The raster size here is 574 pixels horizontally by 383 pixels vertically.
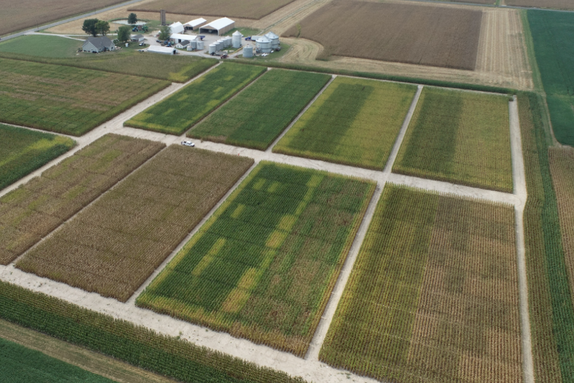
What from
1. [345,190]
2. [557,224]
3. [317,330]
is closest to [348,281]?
[317,330]

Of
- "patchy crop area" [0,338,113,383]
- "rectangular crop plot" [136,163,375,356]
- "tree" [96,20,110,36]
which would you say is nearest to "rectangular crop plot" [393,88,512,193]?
"rectangular crop plot" [136,163,375,356]

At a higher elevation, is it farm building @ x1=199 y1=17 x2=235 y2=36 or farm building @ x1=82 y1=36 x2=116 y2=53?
farm building @ x1=199 y1=17 x2=235 y2=36

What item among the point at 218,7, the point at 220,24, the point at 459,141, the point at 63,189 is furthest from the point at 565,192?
the point at 218,7

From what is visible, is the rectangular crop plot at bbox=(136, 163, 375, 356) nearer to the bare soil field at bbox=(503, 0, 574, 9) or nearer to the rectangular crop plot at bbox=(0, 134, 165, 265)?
the rectangular crop plot at bbox=(0, 134, 165, 265)

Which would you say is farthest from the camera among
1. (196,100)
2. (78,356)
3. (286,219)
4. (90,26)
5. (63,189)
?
(90,26)

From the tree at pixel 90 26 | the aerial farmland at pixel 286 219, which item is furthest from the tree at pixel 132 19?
the aerial farmland at pixel 286 219

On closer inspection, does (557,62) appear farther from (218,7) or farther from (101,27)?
(101,27)

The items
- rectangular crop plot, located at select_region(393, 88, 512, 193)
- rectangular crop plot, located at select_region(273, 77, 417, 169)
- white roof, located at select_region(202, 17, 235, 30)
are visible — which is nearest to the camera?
rectangular crop plot, located at select_region(393, 88, 512, 193)

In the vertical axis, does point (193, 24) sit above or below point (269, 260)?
above
